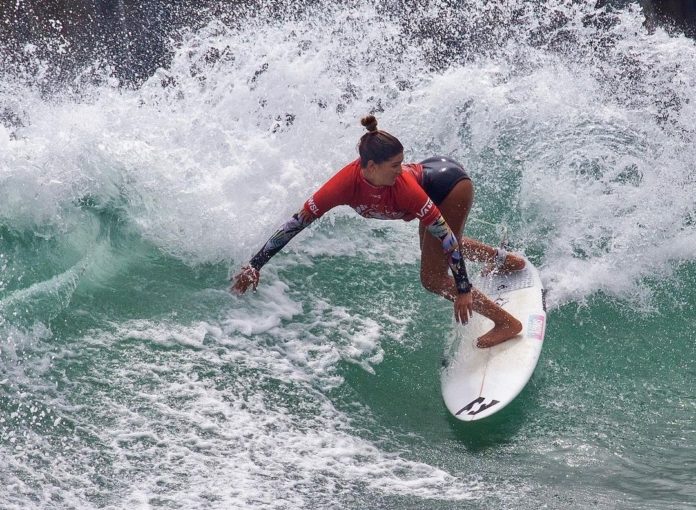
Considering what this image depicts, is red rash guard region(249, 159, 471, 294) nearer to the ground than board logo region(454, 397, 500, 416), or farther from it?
farther from it

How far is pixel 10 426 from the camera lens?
4.14m

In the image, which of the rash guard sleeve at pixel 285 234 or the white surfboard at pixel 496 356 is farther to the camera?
the white surfboard at pixel 496 356

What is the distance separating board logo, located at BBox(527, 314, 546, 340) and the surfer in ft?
0.32

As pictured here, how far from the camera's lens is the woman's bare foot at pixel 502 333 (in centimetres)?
500

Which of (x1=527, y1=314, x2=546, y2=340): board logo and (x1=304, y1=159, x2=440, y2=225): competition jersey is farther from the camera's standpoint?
(x1=527, y1=314, x2=546, y2=340): board logo

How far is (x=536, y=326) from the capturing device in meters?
5.11

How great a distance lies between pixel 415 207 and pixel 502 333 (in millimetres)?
1081

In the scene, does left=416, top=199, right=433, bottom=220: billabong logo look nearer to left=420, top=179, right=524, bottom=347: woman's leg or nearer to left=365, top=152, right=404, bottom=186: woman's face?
left=365, top=152, right=404, bottom=186: woman's face

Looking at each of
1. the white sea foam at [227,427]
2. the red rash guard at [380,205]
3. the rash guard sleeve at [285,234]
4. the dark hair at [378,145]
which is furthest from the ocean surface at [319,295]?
the dark hair at [378,145]

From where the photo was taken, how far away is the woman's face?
420 centimetres

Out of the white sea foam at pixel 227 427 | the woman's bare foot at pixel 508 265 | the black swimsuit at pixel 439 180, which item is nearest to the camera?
the white sea foam at pixel 227 427


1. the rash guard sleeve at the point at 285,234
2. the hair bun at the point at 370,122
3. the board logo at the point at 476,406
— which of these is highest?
the hair bun at the point at 370,122

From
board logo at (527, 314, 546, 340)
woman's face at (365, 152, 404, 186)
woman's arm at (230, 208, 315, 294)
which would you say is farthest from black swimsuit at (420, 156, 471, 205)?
board logo at (527, 314, 546, 340)

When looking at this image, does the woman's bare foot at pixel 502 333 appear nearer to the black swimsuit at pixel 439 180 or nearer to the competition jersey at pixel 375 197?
the black swimsuit at pixel 439 180
